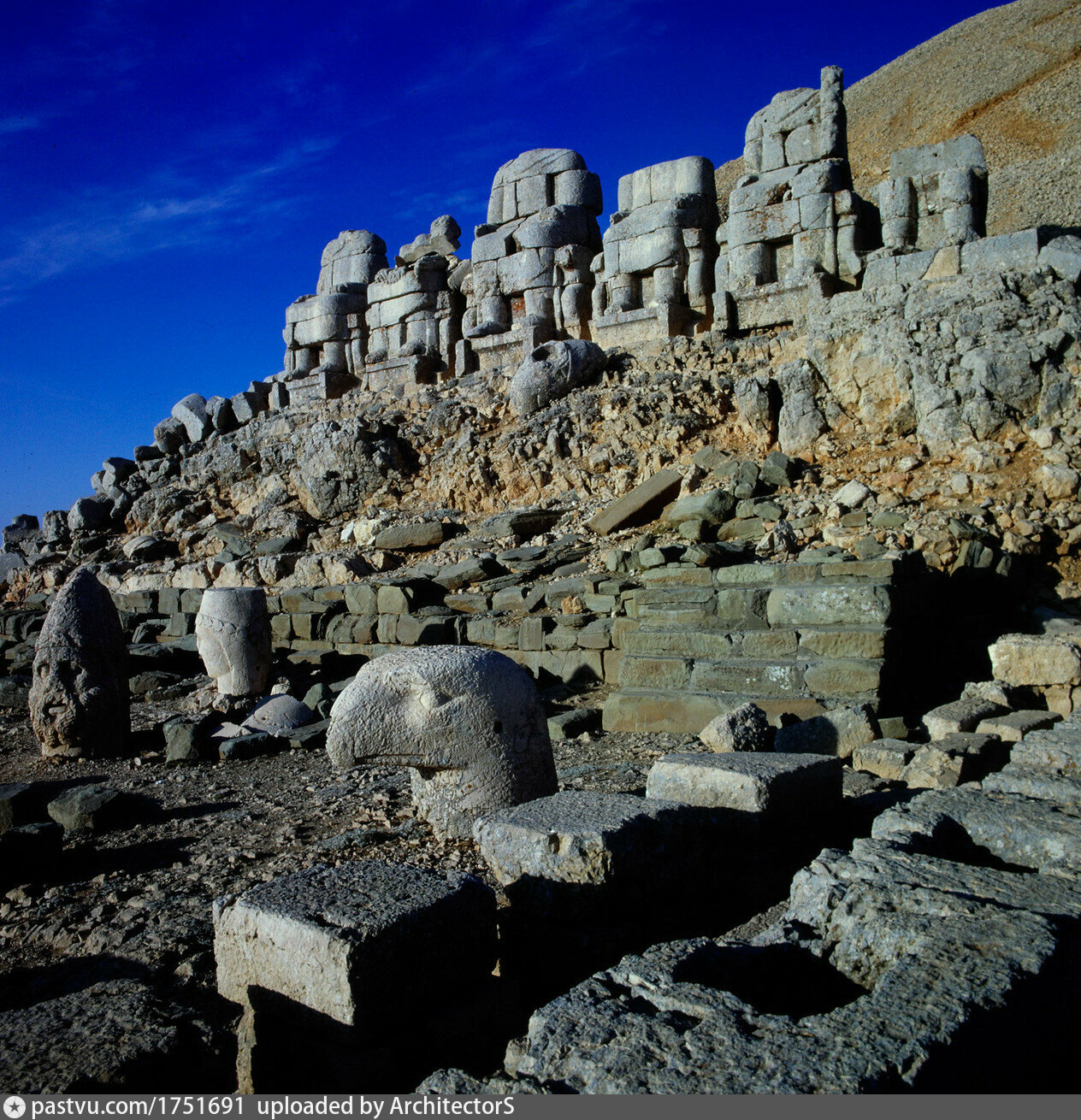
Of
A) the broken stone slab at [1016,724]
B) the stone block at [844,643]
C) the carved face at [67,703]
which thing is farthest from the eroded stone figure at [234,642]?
the broken stone slab at [1016,724]

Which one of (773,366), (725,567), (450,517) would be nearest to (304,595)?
(450,517)

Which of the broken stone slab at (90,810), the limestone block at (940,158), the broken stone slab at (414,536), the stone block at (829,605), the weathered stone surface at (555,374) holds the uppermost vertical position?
the limestone block at (940,158)

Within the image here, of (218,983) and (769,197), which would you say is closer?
(218,983)

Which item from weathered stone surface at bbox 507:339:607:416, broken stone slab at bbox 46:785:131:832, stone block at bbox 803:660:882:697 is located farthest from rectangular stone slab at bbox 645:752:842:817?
weathered stone surface at bbox 507:339:607:416

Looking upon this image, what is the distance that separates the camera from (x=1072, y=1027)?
2012 mm

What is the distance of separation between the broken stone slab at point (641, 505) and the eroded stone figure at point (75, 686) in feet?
17.7

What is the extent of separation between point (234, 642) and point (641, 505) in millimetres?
4765

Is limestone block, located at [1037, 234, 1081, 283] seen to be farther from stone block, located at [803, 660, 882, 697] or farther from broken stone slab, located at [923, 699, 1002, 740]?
broken stone slab, located at [923, 699, 1002, 740]

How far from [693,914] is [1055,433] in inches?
299

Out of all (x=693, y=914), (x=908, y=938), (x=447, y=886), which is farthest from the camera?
(x=693, y=914)

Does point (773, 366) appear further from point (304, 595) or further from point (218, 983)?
point (218, 983)

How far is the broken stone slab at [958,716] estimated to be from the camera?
16.5ft

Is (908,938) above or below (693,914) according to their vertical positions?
above

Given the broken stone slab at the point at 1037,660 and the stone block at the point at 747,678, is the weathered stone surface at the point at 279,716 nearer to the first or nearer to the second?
the stone block at the point at 747,678
